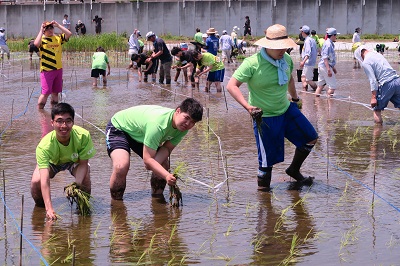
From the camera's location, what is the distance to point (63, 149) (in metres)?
7.03

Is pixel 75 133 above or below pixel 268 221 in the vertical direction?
above

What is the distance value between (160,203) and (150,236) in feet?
3.85

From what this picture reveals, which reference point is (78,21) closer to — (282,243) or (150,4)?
(150,4)

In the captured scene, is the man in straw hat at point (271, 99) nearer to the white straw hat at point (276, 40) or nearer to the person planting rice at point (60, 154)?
the white straw hat at point (276, 40)

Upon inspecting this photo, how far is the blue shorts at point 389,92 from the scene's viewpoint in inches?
463

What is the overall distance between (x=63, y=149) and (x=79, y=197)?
50 cm

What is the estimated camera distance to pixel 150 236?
20.7ft

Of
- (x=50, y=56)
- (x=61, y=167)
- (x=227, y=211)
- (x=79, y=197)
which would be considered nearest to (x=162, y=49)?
(x=50, y=56)

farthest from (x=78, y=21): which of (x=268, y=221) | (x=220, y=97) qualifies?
(x=268, y=221)

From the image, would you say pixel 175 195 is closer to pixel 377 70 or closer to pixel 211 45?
pixel 377 70

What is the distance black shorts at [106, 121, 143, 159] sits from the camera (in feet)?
24.8

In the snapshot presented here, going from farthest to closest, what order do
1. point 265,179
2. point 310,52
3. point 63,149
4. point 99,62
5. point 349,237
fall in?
point 99,62
point 310,52
point 265,179
point 63,149
point 349,237

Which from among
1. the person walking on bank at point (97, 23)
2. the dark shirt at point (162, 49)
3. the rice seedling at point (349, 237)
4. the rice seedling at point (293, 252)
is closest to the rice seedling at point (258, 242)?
the rice seedling at point (293, 252)

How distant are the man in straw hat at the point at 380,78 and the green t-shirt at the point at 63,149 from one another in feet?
19.9
